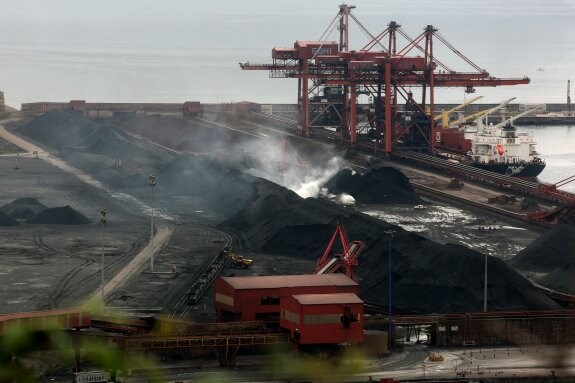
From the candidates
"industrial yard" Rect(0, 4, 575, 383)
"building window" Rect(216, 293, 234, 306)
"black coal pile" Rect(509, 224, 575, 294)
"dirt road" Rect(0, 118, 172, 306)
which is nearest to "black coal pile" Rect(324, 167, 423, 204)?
"industrial yard" Rect(0, 4, 575, 383)

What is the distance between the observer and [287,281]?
4816 centimetres

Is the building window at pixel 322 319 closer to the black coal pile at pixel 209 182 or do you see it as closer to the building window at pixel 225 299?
the building window at pixel 225 299

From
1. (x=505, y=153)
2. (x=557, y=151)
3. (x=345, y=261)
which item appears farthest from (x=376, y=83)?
(x=345, y=261)

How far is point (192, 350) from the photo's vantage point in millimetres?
42188

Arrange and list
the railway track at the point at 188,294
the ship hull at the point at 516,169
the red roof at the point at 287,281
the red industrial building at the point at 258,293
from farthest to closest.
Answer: the ship hull at the point at 516,169
the railway track at the point at 188,294
the red roof at the point at 287,281
the red industrial building at the point at 258,293

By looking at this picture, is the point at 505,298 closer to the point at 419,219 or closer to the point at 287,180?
the point at 419,219

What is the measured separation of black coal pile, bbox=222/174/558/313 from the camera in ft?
167

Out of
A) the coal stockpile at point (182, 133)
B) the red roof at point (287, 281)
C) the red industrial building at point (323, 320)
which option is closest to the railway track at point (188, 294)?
the red roof at point (287, 281)

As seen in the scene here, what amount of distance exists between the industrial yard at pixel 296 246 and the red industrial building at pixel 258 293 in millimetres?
80

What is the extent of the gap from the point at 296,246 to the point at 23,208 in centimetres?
2193

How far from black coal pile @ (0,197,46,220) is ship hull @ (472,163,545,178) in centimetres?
4008

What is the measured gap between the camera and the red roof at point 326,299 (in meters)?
42.3

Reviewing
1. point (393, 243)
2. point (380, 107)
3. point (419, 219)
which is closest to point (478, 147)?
point (380, 107)

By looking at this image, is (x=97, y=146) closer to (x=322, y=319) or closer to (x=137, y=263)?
(x=137, y=263)
